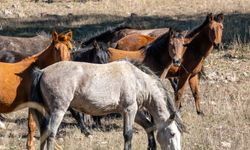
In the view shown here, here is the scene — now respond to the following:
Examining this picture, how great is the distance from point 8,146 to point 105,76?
1.75 metres

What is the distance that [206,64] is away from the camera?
1388 cm

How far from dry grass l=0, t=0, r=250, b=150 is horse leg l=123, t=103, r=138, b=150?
0.72 m

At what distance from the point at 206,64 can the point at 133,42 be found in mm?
3269

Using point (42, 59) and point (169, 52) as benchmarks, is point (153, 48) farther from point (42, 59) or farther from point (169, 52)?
point (42, 59)

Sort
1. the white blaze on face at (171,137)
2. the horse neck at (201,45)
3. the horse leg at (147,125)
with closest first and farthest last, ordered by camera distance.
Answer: the white blaze on face at (171,137)
the horse leg at (147,125)
the horse neck at (201,45)

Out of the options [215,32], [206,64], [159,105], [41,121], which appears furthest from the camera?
[206,64]

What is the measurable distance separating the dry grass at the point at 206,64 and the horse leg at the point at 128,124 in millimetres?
717

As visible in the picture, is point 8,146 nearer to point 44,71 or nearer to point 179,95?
point 44,71

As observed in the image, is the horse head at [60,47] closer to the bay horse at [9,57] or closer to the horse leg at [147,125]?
the bay horse at [9,57]

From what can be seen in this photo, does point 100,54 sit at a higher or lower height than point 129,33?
higher

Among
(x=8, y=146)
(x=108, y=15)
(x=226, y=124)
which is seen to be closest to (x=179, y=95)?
(x=226, y=124)

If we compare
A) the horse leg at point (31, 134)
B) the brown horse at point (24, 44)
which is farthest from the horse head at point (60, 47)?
the brown horse at point (24, 44)

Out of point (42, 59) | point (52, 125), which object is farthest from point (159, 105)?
point (42, 59)

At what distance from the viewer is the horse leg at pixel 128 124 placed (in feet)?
24.6
